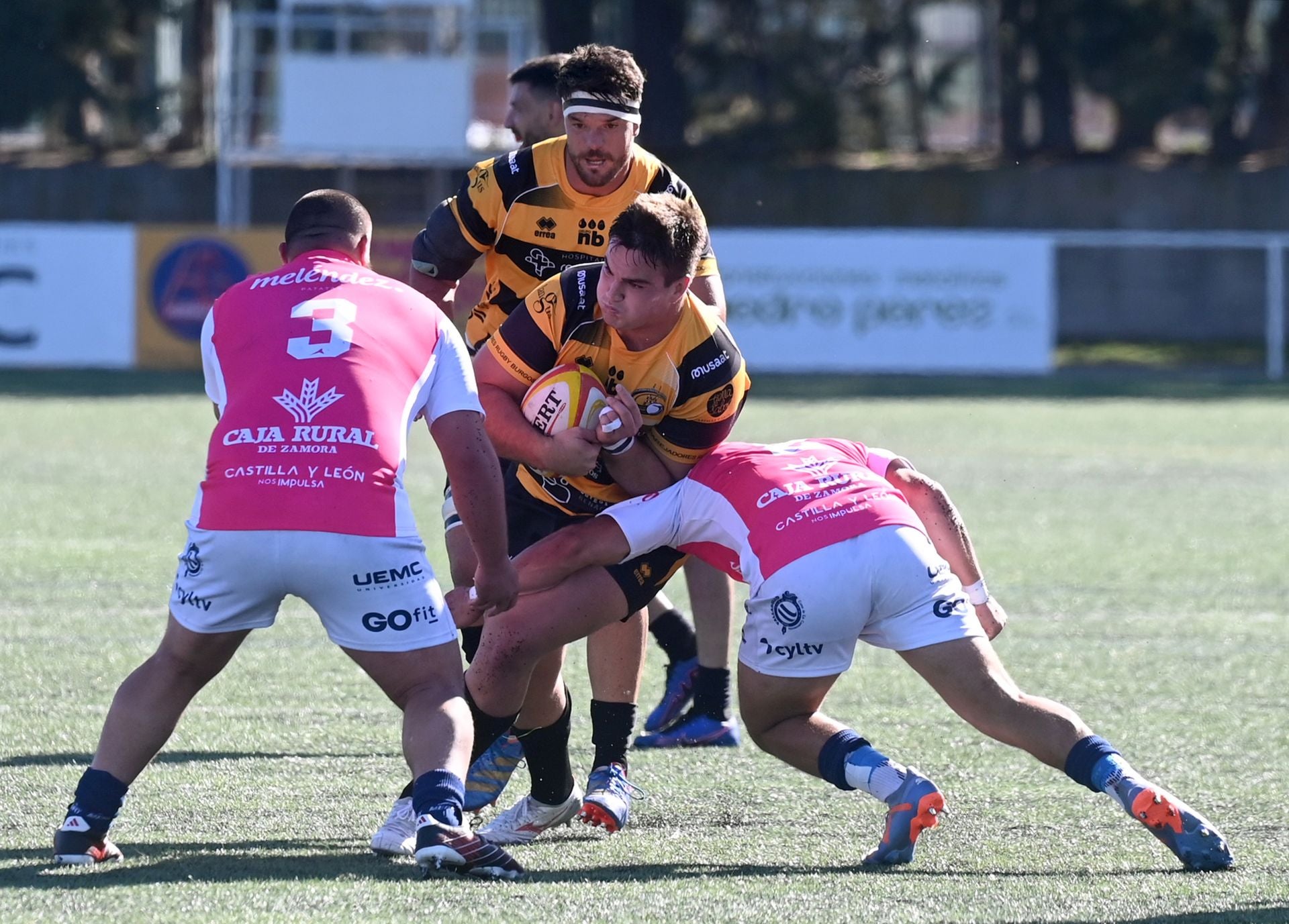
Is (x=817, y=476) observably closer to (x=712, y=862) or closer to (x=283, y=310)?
(x=712, y=862)

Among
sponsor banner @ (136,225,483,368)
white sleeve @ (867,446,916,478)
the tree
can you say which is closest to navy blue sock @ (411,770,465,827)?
white sleeve @ (867,446,916,478)

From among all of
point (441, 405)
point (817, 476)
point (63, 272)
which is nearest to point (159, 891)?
point (441, 405)

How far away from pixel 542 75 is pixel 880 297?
14736 mm

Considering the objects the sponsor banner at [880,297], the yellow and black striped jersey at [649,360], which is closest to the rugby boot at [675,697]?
the yellow and black striped jersey at [649,360]

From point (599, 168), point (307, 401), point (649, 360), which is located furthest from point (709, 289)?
point (307, 401)

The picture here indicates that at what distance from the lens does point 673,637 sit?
6879mm

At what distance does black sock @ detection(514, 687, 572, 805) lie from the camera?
527 cm

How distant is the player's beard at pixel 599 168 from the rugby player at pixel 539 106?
0.95 metres

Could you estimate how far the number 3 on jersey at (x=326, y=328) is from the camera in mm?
4586

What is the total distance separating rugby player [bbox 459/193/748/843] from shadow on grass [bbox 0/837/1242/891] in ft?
1.62

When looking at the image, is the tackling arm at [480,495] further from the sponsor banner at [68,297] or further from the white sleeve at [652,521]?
the sponsor banner at [68,297]

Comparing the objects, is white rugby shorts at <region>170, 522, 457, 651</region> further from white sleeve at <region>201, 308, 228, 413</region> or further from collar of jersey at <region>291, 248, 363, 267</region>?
collar of jersey at <region>291, 248, 363, 267</region>

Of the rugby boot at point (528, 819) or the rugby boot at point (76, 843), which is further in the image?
the rugby boot at point (528, 819)

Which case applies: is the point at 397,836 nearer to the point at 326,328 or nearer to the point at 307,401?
the point at 307,401
